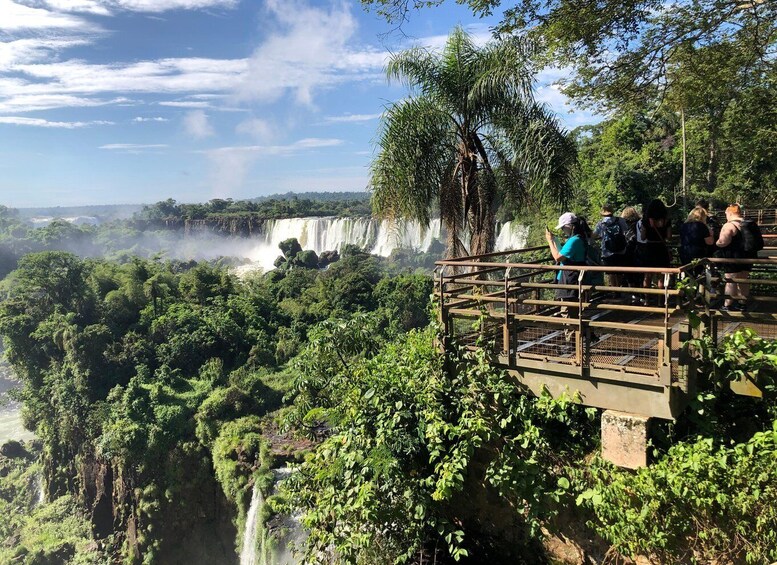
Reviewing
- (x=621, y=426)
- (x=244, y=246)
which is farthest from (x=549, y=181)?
(x=244, y=246)

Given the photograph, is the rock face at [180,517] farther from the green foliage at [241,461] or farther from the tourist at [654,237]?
the tourist at [654,237]

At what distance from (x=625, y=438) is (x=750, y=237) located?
10.1 feet

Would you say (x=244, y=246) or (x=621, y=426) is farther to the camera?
(x=244, y=246)

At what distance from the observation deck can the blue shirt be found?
0.36 meters

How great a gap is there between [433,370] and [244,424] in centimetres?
1949

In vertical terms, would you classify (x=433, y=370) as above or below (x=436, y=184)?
below

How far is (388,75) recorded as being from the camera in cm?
857

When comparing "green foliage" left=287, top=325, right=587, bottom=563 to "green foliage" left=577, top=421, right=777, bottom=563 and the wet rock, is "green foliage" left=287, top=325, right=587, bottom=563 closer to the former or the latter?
"green foliage" left=577, top=421, right=777, bottom=563

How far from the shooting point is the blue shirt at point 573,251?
5781 mm

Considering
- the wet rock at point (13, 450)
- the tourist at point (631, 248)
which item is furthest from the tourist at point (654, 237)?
the wet rock at point (13, 450)

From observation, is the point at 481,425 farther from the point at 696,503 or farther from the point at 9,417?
the point at 9,417

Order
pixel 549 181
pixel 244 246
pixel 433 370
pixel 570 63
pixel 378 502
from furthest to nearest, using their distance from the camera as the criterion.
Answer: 1. pixel 244 246
2. pixel 570 63
3. pixel 549 181
4. pixel 433 370
5. pixel 378 502

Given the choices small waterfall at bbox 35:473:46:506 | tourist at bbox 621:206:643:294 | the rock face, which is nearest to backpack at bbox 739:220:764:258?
tourist at bbox 621:206:643:294

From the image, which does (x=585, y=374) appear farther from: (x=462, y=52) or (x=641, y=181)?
(x=641, y=181)
